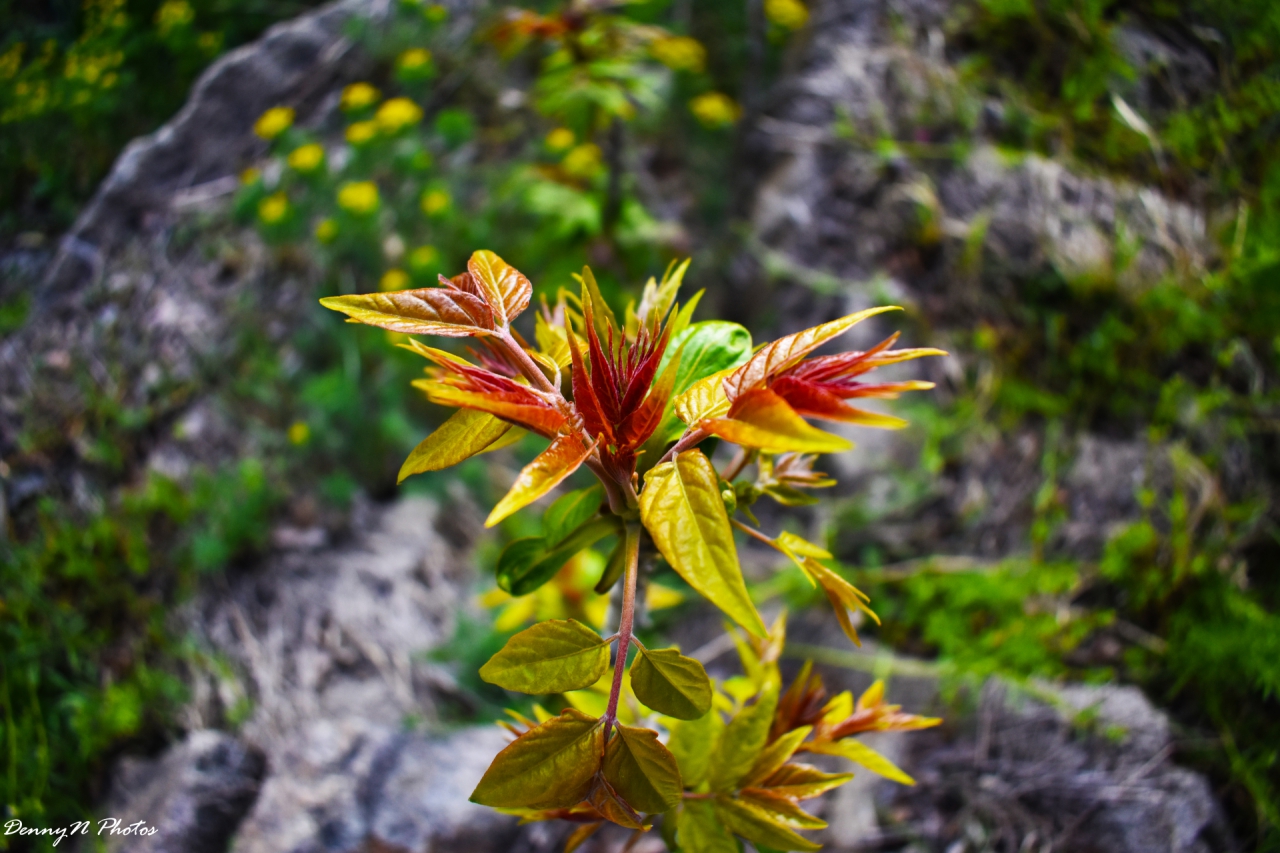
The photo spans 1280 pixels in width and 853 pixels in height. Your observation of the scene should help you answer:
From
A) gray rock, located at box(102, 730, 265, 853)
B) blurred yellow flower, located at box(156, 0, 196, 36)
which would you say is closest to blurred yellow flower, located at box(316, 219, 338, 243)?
blurred yellow flower, located at box(156, 0, 196, 36)

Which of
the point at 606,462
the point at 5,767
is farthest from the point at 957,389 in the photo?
Result: the point at 5,767

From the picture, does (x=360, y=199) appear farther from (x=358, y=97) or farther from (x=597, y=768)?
(x=597, y=768)

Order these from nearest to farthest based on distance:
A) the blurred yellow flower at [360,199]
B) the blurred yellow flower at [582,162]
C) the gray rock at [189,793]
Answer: the gray rock at [189,793] < the blurred yellow flower at [360,199] < the blurred yellow flower at [582,162]

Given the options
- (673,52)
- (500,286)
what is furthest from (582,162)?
(500,286)

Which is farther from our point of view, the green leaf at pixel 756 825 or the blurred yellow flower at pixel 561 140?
the blurred yellow flower at pixel 561 140

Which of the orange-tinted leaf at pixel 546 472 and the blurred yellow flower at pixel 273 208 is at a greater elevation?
the orange-tinted leaf at pixel 546 472

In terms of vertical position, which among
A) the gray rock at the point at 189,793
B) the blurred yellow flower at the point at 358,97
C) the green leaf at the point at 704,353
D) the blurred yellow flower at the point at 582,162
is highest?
the blurred yellow flower at the point at 358,97

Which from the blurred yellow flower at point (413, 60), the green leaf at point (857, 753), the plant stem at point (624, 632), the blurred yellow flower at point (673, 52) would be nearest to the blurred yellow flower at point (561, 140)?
the blurred yellow flower at point (673, 52)

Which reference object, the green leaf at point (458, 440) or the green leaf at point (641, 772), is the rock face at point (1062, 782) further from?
the green leaf at point (458, 440)
